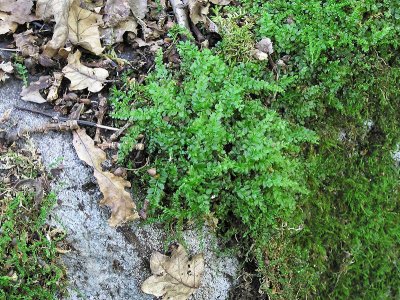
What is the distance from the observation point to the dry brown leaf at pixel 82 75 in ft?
10.5

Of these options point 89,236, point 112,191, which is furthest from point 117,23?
point 89,236

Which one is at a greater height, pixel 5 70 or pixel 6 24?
pixel 6 24

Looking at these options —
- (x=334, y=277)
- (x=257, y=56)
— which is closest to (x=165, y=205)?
(x=257, y=56)

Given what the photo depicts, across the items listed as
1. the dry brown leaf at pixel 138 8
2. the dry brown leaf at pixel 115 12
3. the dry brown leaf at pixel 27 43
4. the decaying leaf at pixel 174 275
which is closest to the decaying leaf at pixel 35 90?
the dry brown leaf at pixel 27 43

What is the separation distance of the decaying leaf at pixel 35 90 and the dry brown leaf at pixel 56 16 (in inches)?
8.0

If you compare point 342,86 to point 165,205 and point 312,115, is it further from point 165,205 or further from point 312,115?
point 165,205

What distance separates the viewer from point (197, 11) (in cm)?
353

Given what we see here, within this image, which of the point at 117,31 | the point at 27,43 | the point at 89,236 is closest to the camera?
the point at 89,236

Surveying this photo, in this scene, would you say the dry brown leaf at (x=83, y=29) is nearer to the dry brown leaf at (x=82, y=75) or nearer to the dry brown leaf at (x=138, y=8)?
the dry brown leaf at (x=82, y=75)

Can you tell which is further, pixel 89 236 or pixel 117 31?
pixel 117 31

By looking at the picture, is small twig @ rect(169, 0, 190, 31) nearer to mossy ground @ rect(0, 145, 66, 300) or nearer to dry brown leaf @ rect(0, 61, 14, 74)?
dry brown leaf @ rect(0, 61, 14, 74)

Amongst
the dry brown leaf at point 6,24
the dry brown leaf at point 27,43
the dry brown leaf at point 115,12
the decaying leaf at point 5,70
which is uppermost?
the dry brown leaf at point 115,12

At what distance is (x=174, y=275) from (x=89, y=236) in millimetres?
600

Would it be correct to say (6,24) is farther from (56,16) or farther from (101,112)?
(101,112)
